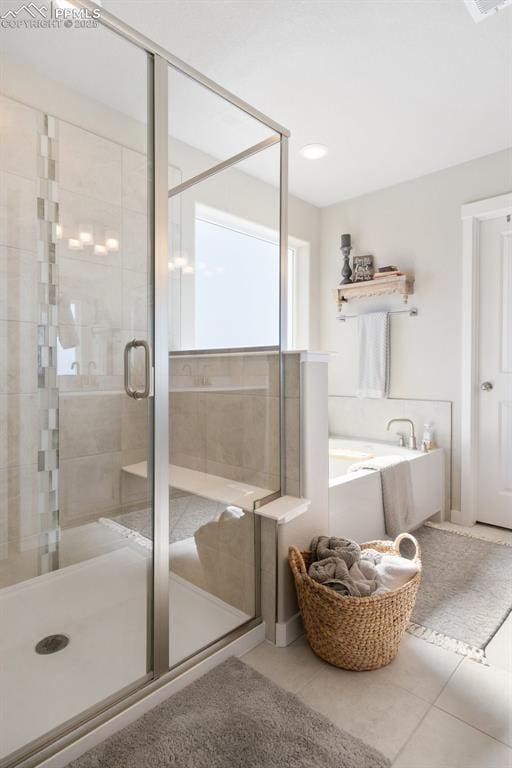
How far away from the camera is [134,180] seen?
4.92 feet

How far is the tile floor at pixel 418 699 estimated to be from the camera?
125 centimetres

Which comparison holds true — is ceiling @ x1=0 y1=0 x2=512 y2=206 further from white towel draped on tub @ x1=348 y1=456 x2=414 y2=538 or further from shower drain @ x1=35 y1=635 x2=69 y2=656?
shower drain @ x1=35 y1=635 x2=69 y2=656

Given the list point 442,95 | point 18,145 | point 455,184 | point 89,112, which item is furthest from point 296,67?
point 455,184

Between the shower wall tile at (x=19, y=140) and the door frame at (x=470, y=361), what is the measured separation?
8.53 ft

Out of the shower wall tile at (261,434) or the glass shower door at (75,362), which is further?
the shower wall tile at (261,434)

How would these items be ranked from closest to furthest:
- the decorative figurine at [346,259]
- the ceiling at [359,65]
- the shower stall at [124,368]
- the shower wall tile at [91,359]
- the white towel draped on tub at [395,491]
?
the shower stall at [124,368], the shower wall tile at [91,359], the ceiling at [359,65], the white towel draped on tub at [395,491], the decorative figurine at [346,259]

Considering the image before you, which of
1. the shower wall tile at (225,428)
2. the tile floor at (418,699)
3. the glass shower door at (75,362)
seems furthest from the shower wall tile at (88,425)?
the tile floor at (418,699)

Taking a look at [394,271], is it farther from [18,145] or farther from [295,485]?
[18,145]

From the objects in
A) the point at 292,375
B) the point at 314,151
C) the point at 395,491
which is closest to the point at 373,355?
the point at 395,491

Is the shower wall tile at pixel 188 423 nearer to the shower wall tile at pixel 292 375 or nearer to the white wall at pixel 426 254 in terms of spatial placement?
the shower wall tile at pixel 292 375

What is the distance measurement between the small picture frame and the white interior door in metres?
0.77

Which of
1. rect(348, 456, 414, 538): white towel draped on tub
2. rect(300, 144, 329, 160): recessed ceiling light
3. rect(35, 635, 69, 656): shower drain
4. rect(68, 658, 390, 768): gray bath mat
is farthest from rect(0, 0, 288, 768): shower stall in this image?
rect(300, 144, 329, 160): recessed ceiling light

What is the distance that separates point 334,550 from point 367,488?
2.05ft

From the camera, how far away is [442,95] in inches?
90.0
